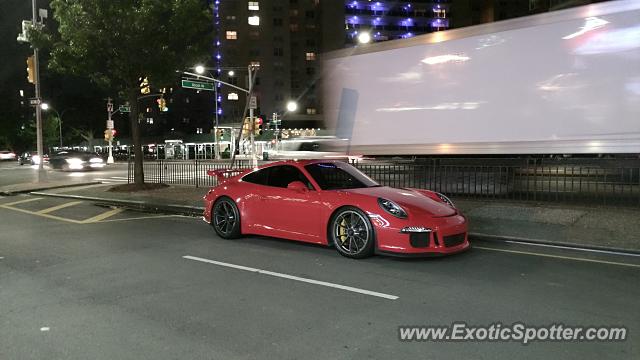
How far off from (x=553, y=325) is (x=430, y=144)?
24.2 ft

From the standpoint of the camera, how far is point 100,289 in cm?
613

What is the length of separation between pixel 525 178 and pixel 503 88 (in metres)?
2.92

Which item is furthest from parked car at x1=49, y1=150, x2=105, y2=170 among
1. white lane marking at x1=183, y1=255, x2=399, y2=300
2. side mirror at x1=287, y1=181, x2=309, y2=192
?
side mirror at x1=287, y1=181, x2=309, y2=192

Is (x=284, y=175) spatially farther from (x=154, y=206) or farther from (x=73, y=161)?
(x=73, y=161)

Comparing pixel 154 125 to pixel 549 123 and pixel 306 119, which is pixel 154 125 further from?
pixel 549 123

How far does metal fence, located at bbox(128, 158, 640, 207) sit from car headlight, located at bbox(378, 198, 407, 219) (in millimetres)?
5413

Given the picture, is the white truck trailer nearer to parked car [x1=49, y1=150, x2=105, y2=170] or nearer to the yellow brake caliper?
the yellow brake caliper

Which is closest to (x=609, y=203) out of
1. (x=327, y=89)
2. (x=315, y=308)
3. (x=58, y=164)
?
(x=327, y=89)

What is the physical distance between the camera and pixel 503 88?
10820mm

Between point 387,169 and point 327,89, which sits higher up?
point 327,89

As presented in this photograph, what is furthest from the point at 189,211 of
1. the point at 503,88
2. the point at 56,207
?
the point at 503,88

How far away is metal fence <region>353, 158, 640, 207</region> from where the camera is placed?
11.6m

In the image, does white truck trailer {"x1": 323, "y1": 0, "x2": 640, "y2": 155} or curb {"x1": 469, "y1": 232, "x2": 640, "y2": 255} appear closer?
curb {"x1": 469, "y1": 232, "x2": 640, "y2": 255}

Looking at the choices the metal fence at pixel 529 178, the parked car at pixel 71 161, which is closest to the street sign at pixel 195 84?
the parked car at pixel 71 161
